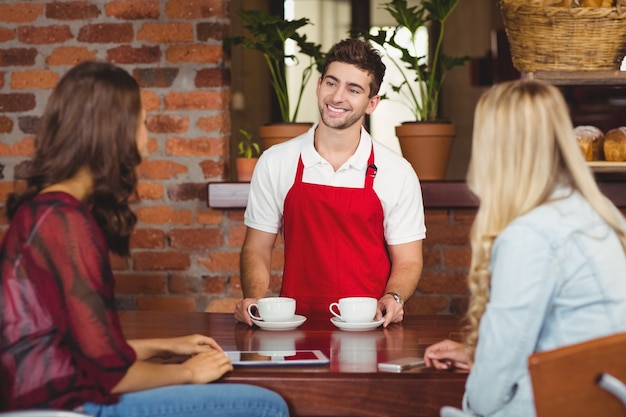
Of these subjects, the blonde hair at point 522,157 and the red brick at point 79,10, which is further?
the red brick at point 79,10

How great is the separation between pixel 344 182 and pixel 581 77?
2.81ft

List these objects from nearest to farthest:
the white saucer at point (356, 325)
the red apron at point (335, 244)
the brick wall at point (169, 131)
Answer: the white saucer at point (356, 325)
the red apron at point (335, 244)
the brick wall at point (169, 131)

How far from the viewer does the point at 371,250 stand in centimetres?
268

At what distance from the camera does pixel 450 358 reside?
1746 millimetres

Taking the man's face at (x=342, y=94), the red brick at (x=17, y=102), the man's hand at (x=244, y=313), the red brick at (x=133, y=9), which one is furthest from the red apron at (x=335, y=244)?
the red brick at (x=17, y=102)

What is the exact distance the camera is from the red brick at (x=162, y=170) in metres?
3.35

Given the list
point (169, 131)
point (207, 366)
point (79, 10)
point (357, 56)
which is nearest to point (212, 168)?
point (169, 131)

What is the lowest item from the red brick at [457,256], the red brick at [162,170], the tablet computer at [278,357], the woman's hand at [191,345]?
the red brick at [457,256]

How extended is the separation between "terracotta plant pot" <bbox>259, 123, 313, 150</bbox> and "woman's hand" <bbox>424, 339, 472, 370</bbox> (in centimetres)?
171

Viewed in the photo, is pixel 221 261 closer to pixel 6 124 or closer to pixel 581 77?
pixel 6 124

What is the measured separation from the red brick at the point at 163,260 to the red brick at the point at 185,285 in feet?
0.13

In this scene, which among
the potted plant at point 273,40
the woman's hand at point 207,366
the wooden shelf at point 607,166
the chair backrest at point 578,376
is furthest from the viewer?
the potted plant at point 273,40

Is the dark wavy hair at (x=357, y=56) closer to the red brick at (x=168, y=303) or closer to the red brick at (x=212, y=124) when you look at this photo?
the red brick at (x=212, y=124)

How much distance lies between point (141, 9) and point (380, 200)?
126 cm
